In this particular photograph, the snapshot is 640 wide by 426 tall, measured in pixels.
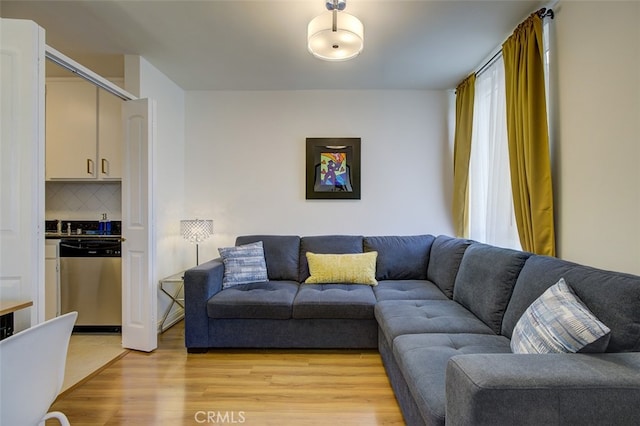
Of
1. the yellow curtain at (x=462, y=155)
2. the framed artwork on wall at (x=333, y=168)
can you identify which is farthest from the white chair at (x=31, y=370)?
the yellow curtain at (x=462, y=155)

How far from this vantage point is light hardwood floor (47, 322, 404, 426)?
6.02 feet

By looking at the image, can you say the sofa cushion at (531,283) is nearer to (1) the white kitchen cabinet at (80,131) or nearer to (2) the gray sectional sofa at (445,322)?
(2) the gray sectional sofa at (445,322)

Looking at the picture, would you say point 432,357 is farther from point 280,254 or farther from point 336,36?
point 280,254

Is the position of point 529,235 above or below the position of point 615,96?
below

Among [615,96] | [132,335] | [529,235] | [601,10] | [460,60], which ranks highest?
[460,60]

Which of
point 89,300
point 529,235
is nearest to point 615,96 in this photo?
point 529,235

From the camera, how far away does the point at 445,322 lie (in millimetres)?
1985

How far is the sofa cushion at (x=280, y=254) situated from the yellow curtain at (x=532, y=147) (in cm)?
205

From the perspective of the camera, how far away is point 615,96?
1.67m

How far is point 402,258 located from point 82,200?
3590mm

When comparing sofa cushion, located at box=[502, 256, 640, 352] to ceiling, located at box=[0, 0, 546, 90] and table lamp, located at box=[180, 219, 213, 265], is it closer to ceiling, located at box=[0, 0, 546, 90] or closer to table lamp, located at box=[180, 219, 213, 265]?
ceiling, located at box=[0, 0, 546, 90]

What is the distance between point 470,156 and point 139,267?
11.2 ft

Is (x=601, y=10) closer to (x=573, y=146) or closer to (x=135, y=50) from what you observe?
(x=573, y=146)

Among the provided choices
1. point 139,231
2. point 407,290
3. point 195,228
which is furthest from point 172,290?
point 407,290
